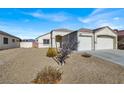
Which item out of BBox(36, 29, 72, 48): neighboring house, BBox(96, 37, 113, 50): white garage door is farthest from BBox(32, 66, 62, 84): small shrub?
BBox(36, 29, 72, 48): neighboring house

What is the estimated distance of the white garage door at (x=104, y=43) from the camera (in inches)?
742

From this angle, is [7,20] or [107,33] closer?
[7,20]

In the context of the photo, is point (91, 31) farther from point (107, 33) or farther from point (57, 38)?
point (57, 38)

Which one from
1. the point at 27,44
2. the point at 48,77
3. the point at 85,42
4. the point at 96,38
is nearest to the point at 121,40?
the point at 96,38

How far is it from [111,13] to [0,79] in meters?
8.17

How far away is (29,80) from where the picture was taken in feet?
21.9

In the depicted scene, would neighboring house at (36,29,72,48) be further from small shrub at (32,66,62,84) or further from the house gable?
small shrub at (32,66,62,84)

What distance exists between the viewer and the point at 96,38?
19203 millimetres

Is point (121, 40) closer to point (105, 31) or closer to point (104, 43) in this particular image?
point (105, 31)

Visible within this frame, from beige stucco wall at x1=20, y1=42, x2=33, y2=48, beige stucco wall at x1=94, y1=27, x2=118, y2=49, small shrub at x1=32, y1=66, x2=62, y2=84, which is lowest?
small shrub at x1=32, y1=66, x2=62, y2=84

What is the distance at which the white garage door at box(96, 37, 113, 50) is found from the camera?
18.8 meters
